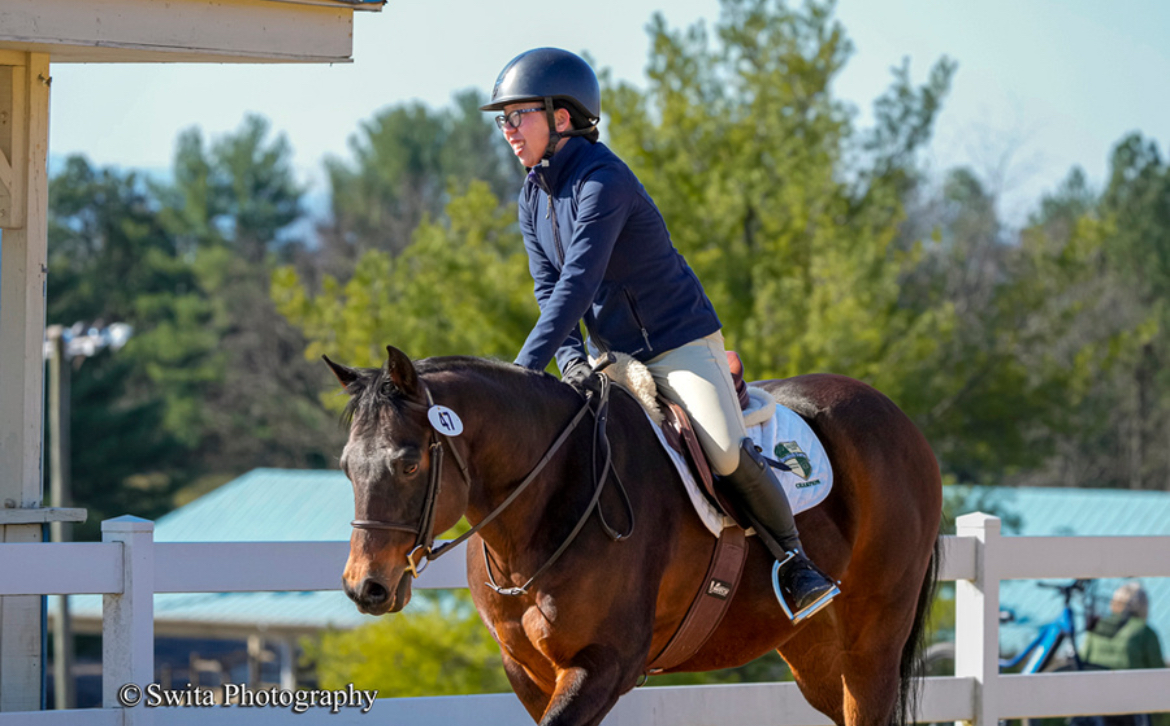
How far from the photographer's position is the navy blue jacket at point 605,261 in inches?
148

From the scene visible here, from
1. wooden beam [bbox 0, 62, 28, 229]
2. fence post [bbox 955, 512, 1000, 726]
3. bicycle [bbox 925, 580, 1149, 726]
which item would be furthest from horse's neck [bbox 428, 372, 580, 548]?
bicycle [bbox 925, 580, 1149, 726]

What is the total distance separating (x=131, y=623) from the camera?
439 centimetres

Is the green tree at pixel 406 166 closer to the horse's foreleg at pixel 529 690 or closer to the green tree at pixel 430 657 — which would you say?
the green tree at pixel 430 657

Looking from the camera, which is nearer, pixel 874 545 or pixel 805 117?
pixel 874 545

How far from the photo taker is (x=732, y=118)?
57.0 ft

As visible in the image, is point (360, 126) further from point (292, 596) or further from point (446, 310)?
point (446, 310)

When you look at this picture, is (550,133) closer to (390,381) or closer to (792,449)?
(390,381)

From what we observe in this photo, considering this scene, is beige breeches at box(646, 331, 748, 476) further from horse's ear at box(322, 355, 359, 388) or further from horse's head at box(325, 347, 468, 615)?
horse's ear at box(322, 355, 359, 388)

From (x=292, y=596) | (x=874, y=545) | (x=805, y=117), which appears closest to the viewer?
(x=874, y=545)

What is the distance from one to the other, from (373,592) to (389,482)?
284 millimetres

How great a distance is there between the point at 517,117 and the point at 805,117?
14.0 m

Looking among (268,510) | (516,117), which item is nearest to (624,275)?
(516,117)

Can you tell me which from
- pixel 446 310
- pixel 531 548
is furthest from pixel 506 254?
pixel 531 548

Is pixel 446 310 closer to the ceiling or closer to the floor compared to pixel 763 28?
closer to the floor
